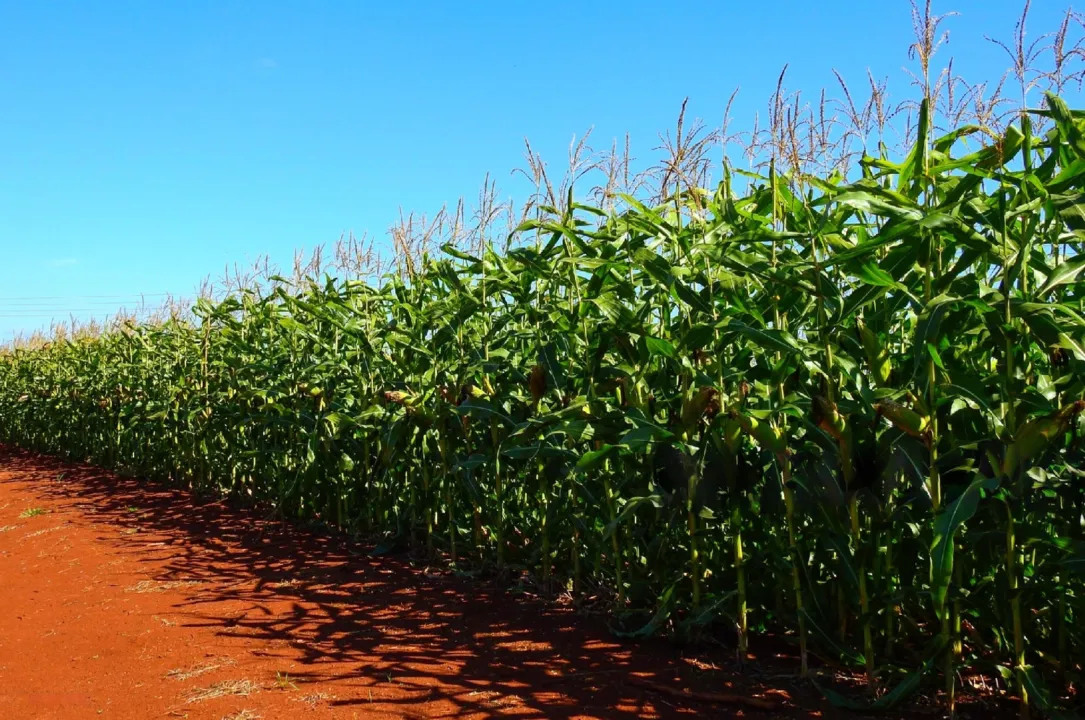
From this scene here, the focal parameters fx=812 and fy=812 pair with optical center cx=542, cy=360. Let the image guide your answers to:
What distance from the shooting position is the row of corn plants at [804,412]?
2.44 m

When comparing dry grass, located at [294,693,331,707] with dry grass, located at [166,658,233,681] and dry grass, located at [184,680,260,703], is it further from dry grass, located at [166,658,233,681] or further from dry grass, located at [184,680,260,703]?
dry grass, located at [166,658,233,681]

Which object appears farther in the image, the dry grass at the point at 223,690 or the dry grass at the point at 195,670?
the dry grass at the point at 195,670

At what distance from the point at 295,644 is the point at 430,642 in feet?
2.19

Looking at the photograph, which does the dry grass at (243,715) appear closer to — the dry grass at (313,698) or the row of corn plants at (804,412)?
the dry grass at (313,698)

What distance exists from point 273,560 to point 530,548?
1948mm

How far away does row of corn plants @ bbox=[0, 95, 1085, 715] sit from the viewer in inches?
96.0

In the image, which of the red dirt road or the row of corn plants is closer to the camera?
the row of corn plants

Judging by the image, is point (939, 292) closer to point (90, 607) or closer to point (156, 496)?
point (90, 607)

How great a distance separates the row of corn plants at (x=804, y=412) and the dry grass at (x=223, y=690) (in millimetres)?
1528

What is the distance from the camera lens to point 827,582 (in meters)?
3.25

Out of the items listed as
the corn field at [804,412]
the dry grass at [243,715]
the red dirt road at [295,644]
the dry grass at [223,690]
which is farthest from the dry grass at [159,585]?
the dry grass at [243,715]

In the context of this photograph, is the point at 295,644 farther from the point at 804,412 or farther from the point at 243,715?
the point at 804,412

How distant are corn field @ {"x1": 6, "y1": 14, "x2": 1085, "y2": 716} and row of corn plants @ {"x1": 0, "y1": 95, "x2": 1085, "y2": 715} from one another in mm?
14

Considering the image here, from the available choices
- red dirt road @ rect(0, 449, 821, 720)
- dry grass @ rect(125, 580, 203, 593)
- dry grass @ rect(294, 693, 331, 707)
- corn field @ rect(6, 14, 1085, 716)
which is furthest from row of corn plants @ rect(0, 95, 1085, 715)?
dry grass @ rect(125, 580, 203, 593)
